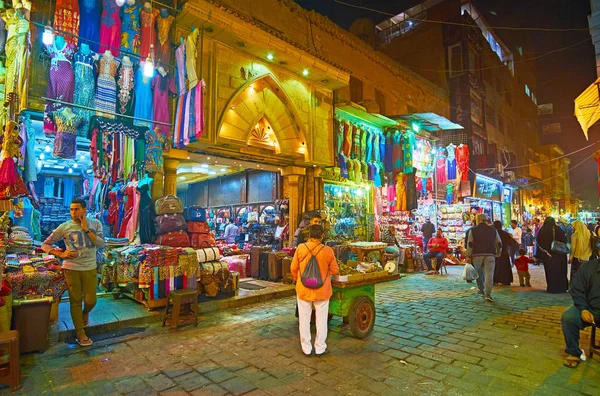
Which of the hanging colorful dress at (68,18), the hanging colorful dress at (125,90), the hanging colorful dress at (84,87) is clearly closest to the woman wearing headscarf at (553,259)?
the hanging colorful dress at (125,90)

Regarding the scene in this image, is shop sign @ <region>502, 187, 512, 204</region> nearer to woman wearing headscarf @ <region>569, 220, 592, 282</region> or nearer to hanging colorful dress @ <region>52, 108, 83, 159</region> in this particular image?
woman wearing headscarf @ <region>569, 220, 592, 282</region>

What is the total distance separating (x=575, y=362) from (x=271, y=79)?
9652 mm

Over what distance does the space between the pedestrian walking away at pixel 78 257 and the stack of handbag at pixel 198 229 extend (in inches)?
91.0

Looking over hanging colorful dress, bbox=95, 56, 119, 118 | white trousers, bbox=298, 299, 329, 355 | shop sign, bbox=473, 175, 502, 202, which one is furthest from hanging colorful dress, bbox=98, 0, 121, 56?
shop sign, bbox=473, 175, 502, 202

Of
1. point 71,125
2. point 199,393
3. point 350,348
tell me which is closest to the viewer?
point 199,393

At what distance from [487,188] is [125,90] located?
22.9m

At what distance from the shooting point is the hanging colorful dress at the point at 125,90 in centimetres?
768

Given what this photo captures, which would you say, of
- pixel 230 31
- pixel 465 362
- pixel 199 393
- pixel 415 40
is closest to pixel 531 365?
pixel 465 362

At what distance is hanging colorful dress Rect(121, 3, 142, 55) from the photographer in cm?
768

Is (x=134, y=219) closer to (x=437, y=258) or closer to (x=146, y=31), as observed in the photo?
(x=146, y=31)

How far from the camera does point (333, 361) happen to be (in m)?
4.33

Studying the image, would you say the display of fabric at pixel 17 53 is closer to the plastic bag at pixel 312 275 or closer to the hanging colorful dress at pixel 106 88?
Result: the hanging colorful dress at pixel 106 88

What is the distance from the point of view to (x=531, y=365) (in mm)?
4238

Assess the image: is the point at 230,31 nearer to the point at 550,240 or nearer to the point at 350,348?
the point at 350,348
